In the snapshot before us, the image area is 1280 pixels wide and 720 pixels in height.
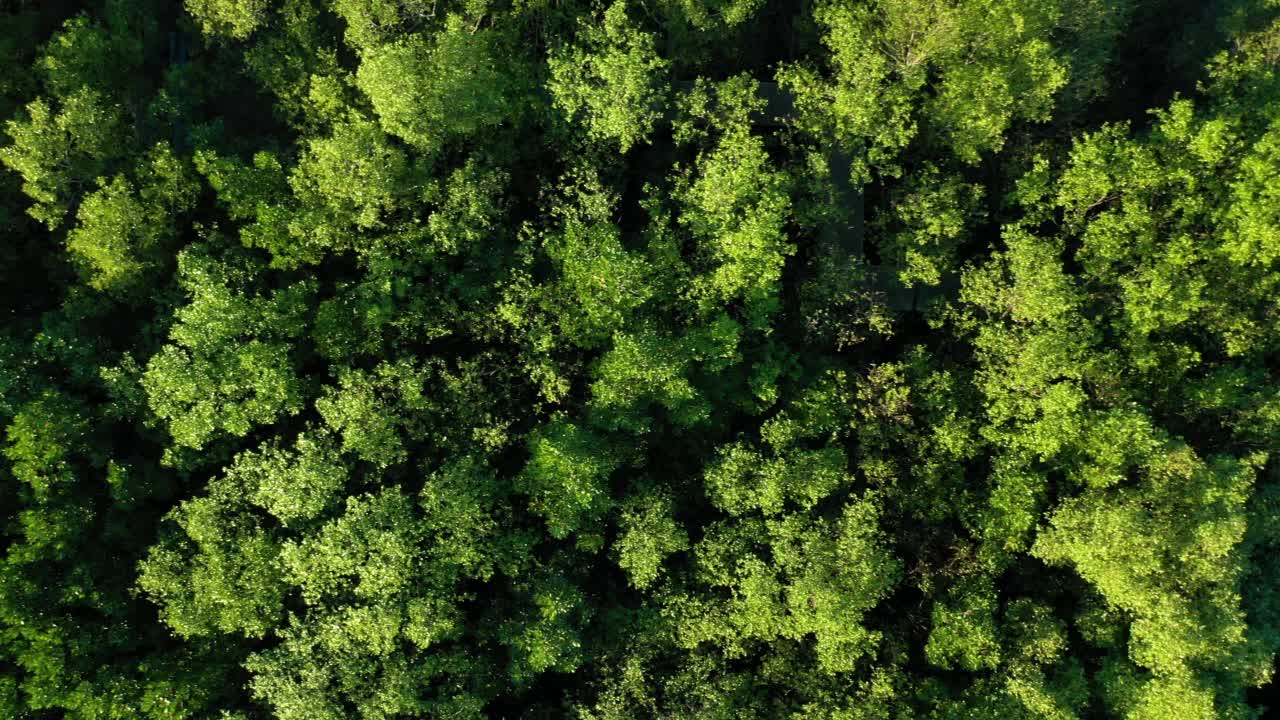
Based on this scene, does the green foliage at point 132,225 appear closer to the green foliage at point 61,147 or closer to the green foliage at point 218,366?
the green foliage at point 61,147

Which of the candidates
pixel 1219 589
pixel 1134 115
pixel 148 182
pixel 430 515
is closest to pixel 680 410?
pixel 430 515

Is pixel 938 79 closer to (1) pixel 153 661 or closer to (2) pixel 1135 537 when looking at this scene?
(2) pixel 1135 537

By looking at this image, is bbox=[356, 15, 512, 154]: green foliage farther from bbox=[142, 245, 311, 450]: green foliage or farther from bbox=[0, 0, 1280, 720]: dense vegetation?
bbox=[142, 245, 311, 450]: green foliage

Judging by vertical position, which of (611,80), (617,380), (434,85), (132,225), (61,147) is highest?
(611,80)

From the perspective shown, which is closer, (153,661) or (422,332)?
(153,661)

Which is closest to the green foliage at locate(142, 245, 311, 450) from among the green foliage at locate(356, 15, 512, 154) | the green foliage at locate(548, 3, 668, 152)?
the green foliage at locate(356, 15, 512, 154)

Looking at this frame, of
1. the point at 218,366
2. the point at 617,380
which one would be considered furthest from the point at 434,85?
the point at 617,380

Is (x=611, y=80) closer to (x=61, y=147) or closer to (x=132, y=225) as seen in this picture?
(x=132, y=225)

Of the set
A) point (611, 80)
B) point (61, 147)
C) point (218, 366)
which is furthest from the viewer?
point (61, 147)
